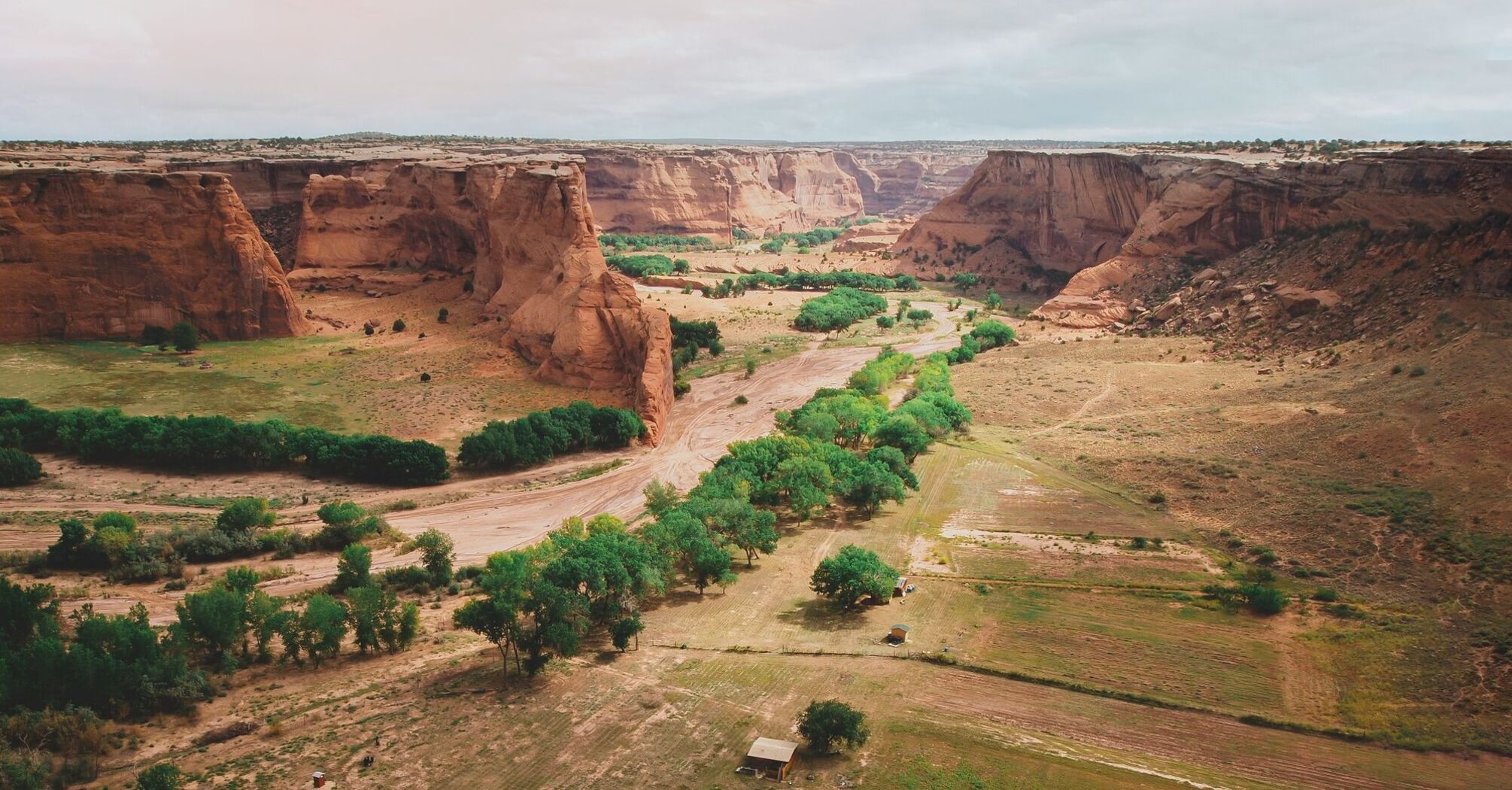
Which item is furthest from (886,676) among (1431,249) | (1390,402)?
(1431,249)

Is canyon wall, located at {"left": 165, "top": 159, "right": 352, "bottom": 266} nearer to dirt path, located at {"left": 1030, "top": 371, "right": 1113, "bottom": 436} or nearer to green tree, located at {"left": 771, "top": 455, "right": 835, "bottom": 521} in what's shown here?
green tree, located at {"left": 771, "top": 455, "right": 835, "bottom": 521}

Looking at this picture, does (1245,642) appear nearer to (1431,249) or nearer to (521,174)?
(1431,249)

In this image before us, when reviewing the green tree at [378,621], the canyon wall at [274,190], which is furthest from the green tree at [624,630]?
the canyon wall at [274,190]

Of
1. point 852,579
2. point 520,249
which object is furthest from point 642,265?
point 852,579

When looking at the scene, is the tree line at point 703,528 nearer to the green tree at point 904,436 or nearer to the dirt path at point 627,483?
the green tree at point 904,436

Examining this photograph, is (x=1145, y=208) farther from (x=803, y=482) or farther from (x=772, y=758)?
(x=772, y=758)

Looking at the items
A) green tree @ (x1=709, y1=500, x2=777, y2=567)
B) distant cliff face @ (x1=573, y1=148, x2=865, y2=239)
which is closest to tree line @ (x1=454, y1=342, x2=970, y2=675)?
green tree @ (x1=709, y1=500, x2=777, y2=567)
